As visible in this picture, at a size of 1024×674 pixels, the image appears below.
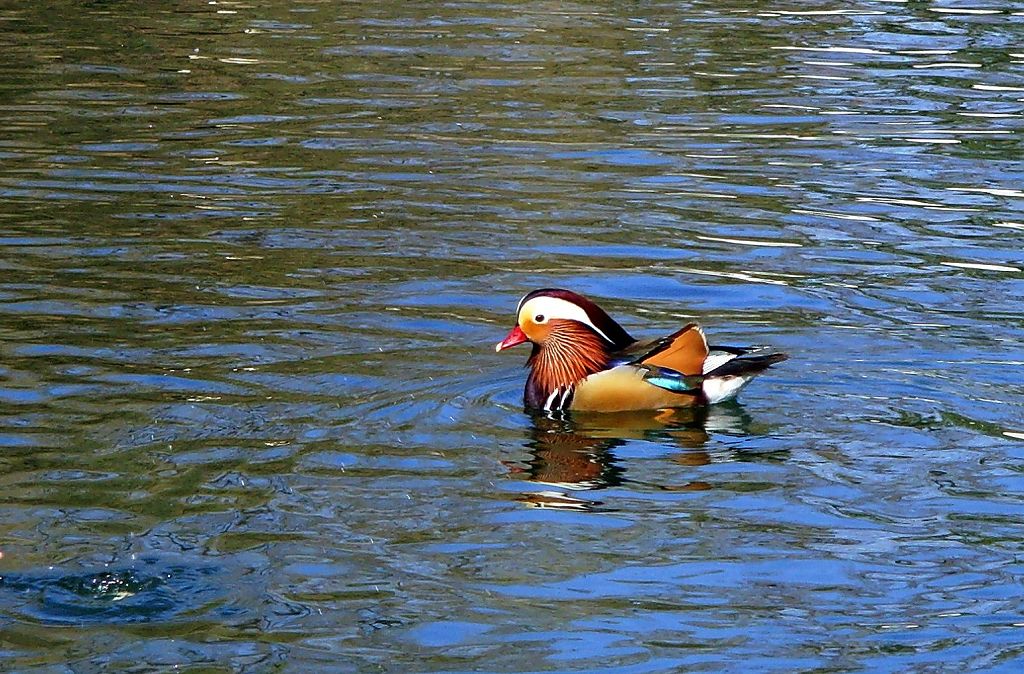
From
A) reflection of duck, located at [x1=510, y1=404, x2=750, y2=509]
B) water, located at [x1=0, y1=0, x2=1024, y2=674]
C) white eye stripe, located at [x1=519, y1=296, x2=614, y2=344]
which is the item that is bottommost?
reflection of duck, located at [x1=510, y1=404, x2=750, y2=509]

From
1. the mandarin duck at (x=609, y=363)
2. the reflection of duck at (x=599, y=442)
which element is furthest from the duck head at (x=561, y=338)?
the reflection of duck at (x=599, y=442)

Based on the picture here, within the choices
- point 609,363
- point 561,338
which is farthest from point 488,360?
point 609,363

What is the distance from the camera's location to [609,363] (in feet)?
32.8

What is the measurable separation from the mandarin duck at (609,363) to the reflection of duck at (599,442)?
0.29 ft

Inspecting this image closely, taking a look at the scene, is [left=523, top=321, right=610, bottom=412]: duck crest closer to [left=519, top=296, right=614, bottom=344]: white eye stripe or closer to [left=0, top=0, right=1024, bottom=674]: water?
[left=519, top=296, right=614, bottom=344]: white eye stripe

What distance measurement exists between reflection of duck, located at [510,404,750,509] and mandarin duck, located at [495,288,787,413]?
0.09 m

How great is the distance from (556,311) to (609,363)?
0.42m

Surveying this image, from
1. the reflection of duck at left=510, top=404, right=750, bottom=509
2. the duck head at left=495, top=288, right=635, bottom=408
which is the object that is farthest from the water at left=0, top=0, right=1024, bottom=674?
the duck head at left=495, top=288, right=635, bottom=408

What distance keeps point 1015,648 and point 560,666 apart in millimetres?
1633

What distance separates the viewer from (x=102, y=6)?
946 inches

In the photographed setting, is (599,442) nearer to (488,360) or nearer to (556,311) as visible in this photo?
(556,311)

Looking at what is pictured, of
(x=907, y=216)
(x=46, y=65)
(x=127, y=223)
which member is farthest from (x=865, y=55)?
(x=127, y=223)

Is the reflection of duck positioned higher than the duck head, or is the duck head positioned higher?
the duck head

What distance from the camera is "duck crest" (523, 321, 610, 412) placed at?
9898 mm
